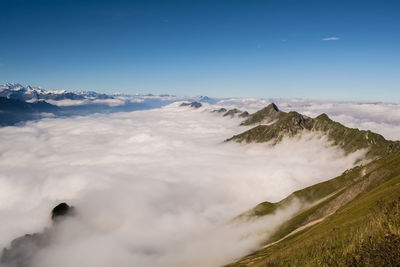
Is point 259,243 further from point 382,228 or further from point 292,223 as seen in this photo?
point 382,228

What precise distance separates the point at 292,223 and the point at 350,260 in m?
163

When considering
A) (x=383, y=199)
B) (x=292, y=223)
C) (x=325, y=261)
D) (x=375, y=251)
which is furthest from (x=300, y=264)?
(x=292, y=223)

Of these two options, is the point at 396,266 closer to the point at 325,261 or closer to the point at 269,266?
the point at 325,261

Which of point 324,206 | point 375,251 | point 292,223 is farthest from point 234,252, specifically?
point 375,251

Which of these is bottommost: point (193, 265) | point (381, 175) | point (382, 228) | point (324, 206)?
point (193, 265)

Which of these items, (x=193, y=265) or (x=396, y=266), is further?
(x=193, y=265)

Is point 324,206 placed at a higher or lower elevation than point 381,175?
lower

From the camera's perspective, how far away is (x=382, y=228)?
5778 centimetres

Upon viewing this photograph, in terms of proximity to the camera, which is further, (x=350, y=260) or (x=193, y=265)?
(x=193, y=265)

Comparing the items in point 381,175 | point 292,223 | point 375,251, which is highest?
point 375,251

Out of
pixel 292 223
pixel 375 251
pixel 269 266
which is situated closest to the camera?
pixel 375 251

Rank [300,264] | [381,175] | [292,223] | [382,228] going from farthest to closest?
[292,223] < [381,175] < [300,264] < [382,228]

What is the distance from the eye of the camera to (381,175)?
179m

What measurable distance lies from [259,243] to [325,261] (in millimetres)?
157598
